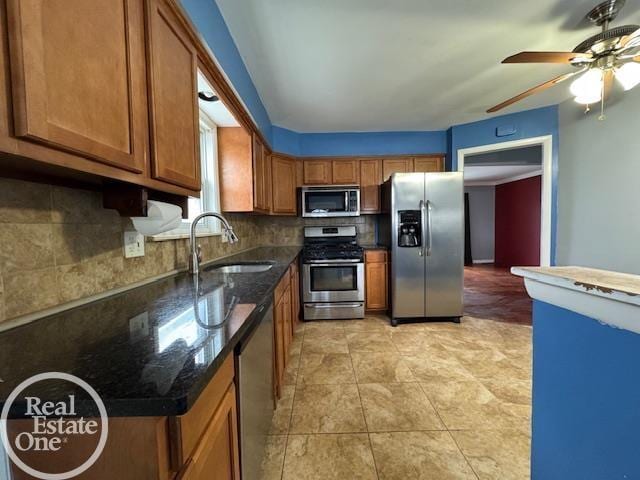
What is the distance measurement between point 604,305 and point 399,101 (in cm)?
273

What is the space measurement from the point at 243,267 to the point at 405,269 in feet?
6.30

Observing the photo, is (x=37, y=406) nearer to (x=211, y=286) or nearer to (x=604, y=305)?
(x=211, y=286)

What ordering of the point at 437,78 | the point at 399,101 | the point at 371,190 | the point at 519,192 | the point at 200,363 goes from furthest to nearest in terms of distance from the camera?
the point at 519,192
the point at 371,190
the point at 399,101
the point at 437,78
the point at 200,363

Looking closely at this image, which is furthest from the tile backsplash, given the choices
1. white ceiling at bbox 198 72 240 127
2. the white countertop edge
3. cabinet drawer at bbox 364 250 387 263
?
cabinet drawer at bbox 364 250 387 263

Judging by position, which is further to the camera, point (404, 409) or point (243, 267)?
point (243, 267)

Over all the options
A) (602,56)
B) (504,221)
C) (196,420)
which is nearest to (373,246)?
(602,56)

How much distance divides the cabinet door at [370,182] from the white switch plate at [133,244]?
2813 millimetres

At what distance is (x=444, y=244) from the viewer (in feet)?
9.99

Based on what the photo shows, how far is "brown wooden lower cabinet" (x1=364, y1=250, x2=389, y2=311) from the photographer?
10.9ft

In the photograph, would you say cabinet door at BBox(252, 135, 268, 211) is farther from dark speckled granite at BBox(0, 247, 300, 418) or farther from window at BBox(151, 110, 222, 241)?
dark speckled granite at BBox(0, 247, 300, 418)

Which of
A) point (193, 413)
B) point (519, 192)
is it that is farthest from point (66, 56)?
point (519, 192)

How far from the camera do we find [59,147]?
0.58m

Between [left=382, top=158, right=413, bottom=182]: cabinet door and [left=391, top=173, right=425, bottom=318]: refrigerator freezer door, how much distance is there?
2.01 feet

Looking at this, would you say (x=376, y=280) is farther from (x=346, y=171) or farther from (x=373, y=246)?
(x=346, y=171)
